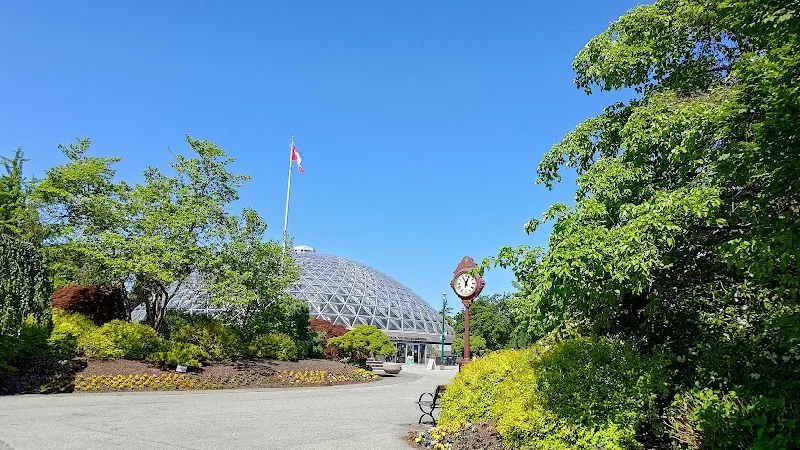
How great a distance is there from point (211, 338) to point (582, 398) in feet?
55.7

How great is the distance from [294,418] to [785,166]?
10.0 meters

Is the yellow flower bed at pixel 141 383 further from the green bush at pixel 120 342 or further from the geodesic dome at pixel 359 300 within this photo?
the geodesic dome at pixel 359 300

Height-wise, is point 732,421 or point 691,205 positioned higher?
point 691,205

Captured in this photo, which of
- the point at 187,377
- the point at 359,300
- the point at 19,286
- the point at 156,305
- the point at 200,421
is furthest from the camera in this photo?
the point at 359,300

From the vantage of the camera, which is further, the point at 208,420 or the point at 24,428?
the point at 208,420

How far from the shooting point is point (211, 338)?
65.9 feet

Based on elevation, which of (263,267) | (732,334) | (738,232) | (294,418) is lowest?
(294,418)

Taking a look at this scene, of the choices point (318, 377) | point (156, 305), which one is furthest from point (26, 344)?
point (318, 377)

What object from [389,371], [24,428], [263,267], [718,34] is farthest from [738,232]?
[389,371]

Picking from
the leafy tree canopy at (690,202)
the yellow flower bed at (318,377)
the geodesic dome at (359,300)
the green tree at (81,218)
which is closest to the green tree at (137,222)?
the green tree at (81,218)

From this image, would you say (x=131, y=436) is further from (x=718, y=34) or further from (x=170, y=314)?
(x=170, y=314)

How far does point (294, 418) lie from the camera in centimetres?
1124

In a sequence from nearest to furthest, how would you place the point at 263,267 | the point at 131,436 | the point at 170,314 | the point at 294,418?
the point at 131,436
the point at 294,418
the point at 263,267
the point at 170,314

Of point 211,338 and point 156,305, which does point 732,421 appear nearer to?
point 211,338
